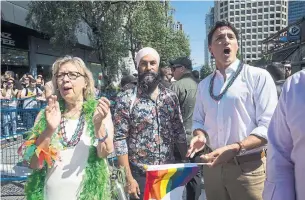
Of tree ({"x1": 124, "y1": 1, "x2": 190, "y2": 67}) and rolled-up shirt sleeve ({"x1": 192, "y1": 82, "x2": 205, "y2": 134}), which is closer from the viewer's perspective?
rolled-up shirt sleeve ({"x1": 192, "y1": 82, "x2": 205, "y2": 134})

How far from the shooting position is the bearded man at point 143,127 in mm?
2773

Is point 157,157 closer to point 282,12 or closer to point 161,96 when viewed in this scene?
point 161,96

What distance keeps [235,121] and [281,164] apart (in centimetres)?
103

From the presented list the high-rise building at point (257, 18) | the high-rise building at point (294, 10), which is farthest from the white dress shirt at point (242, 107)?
the high-rise building at point (294, 10)

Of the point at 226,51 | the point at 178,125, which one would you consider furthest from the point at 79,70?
the point at 226,51

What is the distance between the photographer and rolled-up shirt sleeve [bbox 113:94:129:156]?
278cm

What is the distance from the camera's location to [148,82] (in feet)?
9.38

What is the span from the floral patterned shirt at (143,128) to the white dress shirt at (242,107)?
1.54ft

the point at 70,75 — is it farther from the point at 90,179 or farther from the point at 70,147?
the point at 90,179

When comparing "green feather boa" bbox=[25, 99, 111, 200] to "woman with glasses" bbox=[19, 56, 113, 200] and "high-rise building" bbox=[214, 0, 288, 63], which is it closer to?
"woman with glasses" bbox=[19, 56, 113, 200]

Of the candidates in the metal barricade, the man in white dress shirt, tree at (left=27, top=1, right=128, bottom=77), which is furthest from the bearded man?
tree at (left=27, top=1, right=128, bottom=77)

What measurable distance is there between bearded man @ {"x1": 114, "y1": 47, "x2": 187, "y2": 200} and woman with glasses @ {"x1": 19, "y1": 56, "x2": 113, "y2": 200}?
0.34 meters

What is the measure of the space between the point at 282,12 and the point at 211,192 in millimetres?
182189

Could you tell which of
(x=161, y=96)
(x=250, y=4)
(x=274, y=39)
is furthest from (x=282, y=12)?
(x=161, y=96)
